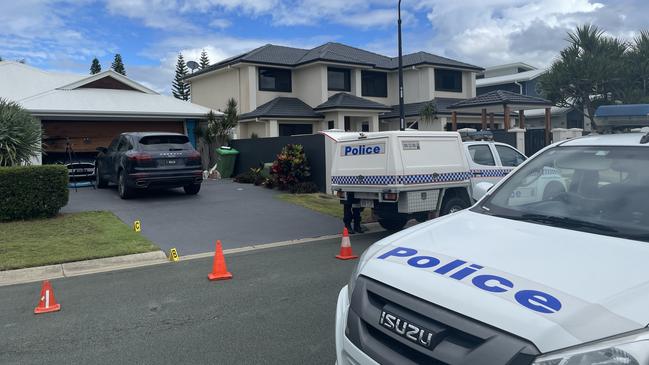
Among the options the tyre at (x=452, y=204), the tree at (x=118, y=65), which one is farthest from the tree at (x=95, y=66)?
the tyre at (x=452, y=204)

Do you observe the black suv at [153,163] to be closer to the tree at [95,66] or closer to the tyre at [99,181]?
the tyre at [99,181]

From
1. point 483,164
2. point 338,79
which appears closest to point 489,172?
point 483,164

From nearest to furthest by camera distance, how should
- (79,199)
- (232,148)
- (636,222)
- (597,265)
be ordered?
(597,265) → (636,222) → (79,199) → (232,148)

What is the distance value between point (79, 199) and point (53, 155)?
222 inches

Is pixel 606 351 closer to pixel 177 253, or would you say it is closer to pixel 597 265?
pixel 597 265

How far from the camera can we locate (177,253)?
897 cm

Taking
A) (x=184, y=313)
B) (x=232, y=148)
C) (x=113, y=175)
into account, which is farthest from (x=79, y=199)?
(x=184, y=313)

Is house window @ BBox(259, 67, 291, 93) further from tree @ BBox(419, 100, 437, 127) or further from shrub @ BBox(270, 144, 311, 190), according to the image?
shrub @ BBox(270, 144, 311, 190)

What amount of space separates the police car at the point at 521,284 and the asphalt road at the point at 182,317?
178 cm

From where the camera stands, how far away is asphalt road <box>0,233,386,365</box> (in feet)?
15.2

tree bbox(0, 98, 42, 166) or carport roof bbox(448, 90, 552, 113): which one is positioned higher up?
carport roof bbox(448, 90, 552, 113)

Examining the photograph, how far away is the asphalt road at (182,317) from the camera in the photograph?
15.2 feet

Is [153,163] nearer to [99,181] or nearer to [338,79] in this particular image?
[99,181]

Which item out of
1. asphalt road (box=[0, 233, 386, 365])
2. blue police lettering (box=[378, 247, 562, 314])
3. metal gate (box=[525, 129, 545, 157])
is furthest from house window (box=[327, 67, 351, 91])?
blue police lettering (box=[378, 247, 562, 314])
